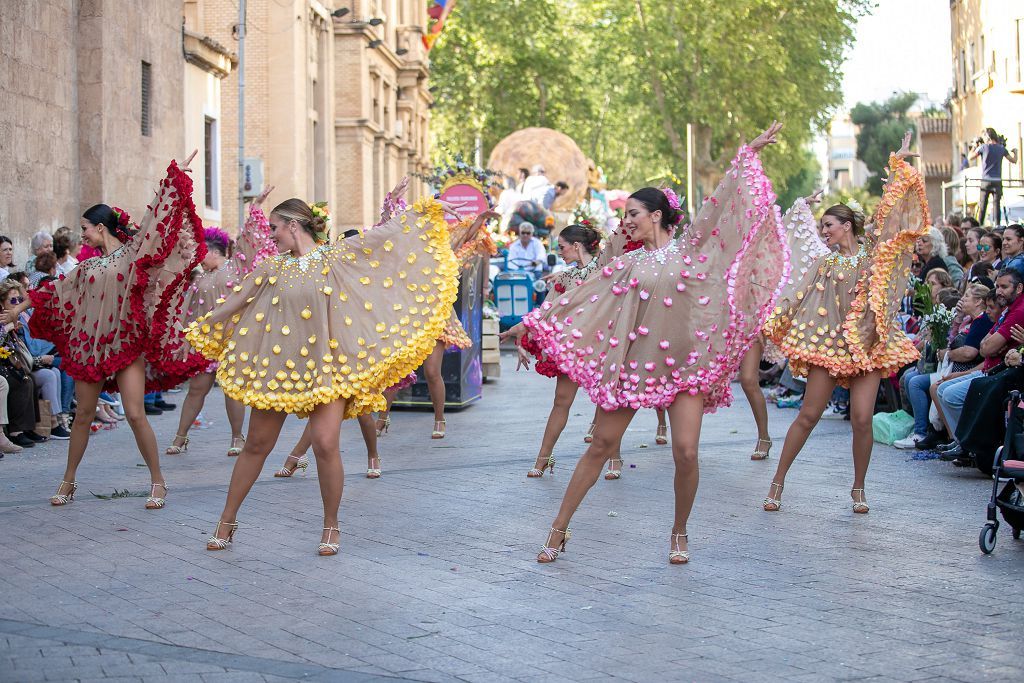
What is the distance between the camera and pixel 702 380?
7.21m

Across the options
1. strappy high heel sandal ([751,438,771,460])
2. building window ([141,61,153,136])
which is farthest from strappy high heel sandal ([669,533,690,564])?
building window ([141,61,153,136])

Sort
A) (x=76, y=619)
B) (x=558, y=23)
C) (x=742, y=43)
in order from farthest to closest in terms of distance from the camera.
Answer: (x=558, y=23), (x=742, y=43), (x=76, y=619)

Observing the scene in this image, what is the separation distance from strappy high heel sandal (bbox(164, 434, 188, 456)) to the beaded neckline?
591 cm

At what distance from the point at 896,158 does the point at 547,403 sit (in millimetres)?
8244

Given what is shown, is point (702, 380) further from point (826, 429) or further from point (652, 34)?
point (652, 34)

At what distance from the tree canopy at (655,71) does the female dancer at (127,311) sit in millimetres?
45030

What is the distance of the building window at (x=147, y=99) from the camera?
22516mm

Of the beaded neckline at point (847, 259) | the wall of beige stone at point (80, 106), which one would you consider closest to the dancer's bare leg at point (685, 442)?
the beaded neckline at point (847, 259)

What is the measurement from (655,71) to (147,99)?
3525 centimetres

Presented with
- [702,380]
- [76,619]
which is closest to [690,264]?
[702,380]

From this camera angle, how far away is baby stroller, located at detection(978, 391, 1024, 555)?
7484 millimetres

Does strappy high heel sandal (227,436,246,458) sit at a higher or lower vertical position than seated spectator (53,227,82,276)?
lower

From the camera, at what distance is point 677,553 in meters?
7.37

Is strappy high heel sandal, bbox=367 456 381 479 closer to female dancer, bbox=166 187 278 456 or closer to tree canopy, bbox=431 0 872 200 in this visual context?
female dancer, bbox=166 187 278 456
